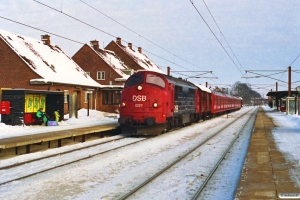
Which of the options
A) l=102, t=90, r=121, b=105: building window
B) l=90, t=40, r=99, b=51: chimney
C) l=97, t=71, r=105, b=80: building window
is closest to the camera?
l=102, t=90, r=121, b=105: building window

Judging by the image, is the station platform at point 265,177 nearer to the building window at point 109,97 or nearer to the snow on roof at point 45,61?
the snow on roof at point 45,61

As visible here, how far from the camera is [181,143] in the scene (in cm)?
1614

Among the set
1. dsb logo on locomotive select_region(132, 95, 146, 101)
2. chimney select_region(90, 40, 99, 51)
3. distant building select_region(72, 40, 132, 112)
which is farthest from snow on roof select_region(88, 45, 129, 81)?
dsb logo on locomotive select_region(132, 95, 146, 101)

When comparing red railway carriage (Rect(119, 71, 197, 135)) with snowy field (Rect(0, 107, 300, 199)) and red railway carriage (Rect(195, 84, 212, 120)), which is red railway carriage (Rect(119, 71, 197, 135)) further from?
red railway carriage (Rect(195, 84, 212, 120))

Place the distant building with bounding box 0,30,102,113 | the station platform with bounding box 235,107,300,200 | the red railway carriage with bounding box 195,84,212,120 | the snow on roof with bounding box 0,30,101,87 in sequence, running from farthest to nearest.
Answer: the snow on roof with bounding box 0,30,101,87, the distant building with bounding box 0,30,102,113, the red railway carriage with bounding box 195,84,212,120, the station platform with bounding box 235,107,300,200

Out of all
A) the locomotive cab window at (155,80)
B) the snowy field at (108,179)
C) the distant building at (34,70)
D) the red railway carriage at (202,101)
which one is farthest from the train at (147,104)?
the distant building at (34,70)

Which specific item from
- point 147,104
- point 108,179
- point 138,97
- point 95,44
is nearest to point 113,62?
point 95,44

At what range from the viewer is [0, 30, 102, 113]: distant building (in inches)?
1286

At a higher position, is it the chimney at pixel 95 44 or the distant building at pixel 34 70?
the chimney at pixel 95 44

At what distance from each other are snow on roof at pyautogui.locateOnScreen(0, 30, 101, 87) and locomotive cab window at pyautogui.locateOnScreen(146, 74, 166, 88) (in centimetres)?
1480

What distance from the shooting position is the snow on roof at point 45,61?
110ft

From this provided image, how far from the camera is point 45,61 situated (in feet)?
118

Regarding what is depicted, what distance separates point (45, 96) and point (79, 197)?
55.8ft

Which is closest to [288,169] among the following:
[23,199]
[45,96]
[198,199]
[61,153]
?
[198,199]
